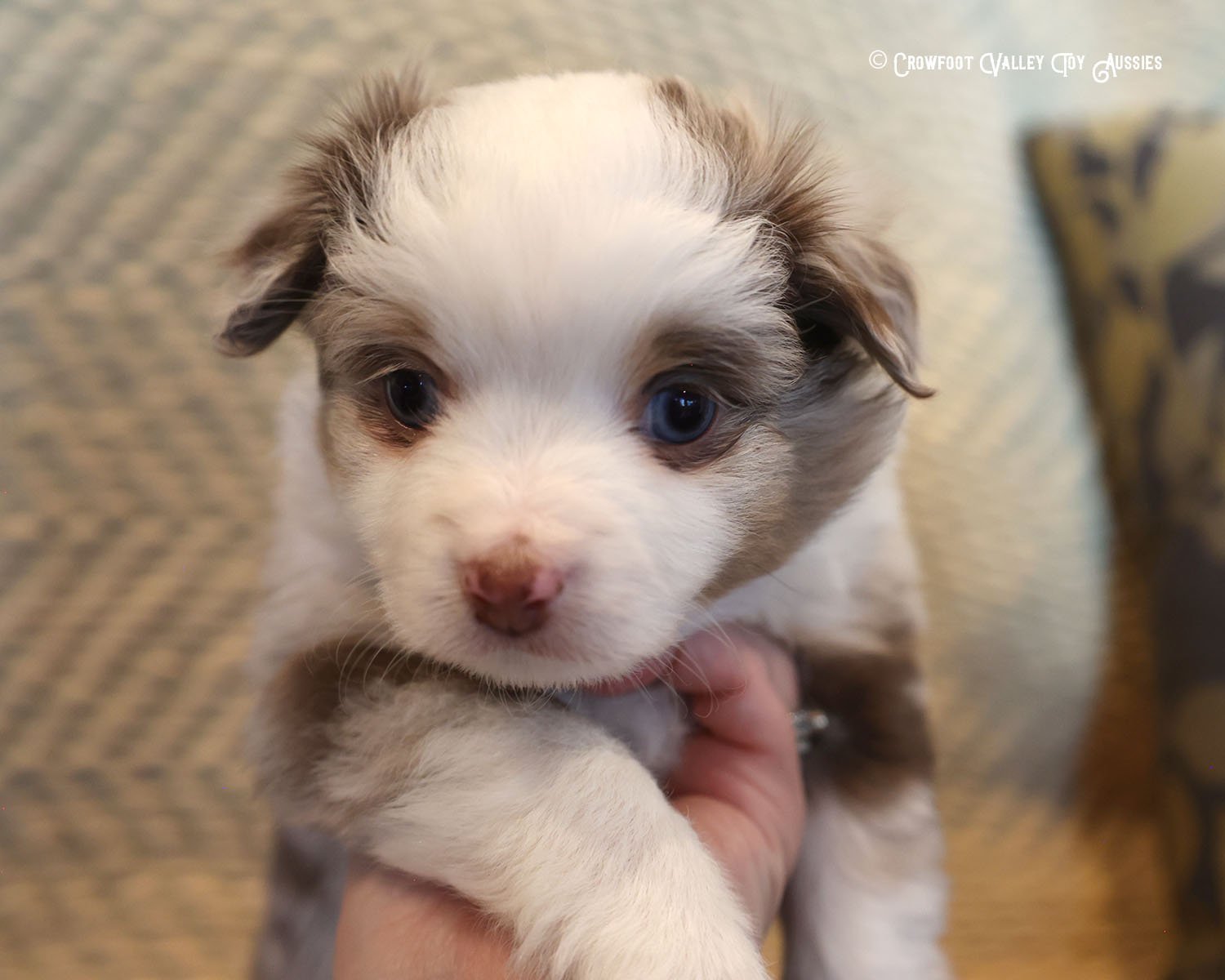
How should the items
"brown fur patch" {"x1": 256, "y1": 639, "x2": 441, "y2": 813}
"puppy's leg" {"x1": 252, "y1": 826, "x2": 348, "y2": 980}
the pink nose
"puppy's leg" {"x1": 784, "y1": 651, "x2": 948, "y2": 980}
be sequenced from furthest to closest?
"puppy's leg" {"x1": 252, "y1": 826, "x2": 348, "y2": 980} → "puppy's leg" {"x1": 784, "y1": 651, "x2": 948, "y2": 980} → "brown fur patch" {"x1": 256, "y1": 639, "x2": 441, "y2": 813} → the pink nose

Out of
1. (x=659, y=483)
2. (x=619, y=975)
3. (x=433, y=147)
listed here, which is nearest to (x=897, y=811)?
(x=619, y=975)

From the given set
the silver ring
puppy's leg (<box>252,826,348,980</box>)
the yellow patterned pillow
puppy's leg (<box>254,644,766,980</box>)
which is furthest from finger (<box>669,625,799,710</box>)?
the yellow patterned pillow

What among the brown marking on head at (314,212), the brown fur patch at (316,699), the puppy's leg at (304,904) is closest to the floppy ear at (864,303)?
the brown marking on head at (314,212)

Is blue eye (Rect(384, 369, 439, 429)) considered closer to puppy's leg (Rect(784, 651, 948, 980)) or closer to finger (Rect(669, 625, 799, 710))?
finger (Rect(669, 625, 799, 710))

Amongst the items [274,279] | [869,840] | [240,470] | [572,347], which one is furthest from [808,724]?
[240,470]

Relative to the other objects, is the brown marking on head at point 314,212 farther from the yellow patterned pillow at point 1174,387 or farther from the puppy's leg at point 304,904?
the yellow patterned pillow at point 1174,387

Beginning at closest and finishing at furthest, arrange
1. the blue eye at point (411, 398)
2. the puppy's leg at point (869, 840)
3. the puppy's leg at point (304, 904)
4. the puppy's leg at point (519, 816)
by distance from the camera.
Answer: the puppy's leg at point (519, 816) → the blue eye at point (411, 398) → the puppy's leg at point (869, 840) → the puppy's leg at point (304, 904)

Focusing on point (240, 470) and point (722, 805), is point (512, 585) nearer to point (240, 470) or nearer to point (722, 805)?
point (722, 805)
